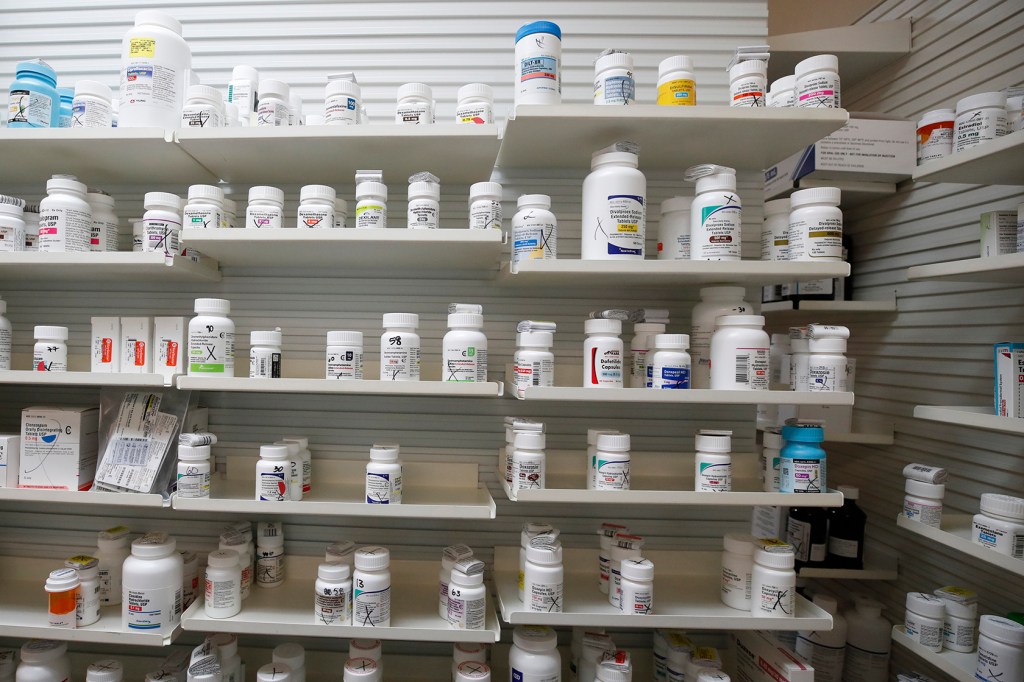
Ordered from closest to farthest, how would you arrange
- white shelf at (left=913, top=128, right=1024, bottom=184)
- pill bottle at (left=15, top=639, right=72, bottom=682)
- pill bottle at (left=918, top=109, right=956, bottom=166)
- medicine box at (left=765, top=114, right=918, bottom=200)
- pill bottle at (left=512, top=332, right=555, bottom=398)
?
1. white shelf at (left=913, top=128, right=1024, bottom=184)
2. pill bottle at (left=512, top=332, right=555, bottom=398)
3. pill bottle at (left=15, top=639, right=72, bottom=682)
4. pill bottle at (left=918, top=109, right=956, bottom=166)
5. medicine box at (left=765, top=114, right=918, bottom=200)

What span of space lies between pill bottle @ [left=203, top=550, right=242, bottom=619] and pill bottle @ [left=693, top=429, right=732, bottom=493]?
4.41ft

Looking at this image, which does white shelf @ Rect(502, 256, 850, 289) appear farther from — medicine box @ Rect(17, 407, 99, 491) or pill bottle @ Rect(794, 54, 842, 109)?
medicine box @ Rect(17, 407, 99, 491)

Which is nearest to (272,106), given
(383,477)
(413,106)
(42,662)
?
(413,106)

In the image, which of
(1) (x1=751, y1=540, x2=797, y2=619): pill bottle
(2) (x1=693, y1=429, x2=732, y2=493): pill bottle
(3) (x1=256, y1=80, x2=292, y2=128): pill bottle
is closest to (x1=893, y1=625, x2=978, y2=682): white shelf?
(1) (x1=751, y1=540, x2=797, y2=619): pill bottle

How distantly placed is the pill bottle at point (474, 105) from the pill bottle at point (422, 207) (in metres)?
0.22

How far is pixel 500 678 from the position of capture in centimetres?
173

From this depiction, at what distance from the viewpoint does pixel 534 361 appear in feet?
4.59

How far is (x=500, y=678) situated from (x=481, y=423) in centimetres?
85

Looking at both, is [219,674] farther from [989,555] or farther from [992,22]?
[992,22]

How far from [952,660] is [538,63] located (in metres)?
2.05

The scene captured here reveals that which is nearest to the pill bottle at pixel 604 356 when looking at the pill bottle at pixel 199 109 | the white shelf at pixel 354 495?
the white shelf at pixel 354 495

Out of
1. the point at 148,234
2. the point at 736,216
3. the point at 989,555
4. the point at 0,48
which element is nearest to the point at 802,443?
the point at 989,555

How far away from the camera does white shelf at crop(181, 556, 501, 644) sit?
1435 millimetres

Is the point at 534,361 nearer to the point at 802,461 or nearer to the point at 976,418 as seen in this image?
the point at 802,461
